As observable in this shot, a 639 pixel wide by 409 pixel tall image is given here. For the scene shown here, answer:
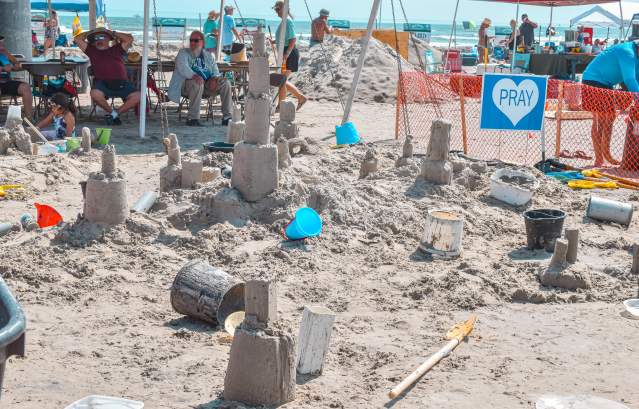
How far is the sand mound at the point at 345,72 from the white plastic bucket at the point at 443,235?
10.3 meters

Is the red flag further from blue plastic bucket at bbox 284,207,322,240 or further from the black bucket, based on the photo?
the black bucket

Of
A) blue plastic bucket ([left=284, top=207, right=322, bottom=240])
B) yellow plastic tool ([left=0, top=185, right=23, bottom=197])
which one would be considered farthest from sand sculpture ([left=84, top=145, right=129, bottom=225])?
yellow plastic tool ([left=0, top=185, right=23, bottom=197])

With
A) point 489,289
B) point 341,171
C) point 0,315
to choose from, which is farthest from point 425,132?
point 0,315

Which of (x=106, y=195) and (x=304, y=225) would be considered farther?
(x=304, y=225)

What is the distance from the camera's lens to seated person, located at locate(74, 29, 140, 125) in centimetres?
1265

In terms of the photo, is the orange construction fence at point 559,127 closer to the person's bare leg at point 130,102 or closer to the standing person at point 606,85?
the standing person at point 606,85

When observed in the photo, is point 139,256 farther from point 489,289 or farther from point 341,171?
point 341,171

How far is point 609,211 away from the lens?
8.22 meters

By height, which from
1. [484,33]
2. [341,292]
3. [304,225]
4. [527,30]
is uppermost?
[527,30]

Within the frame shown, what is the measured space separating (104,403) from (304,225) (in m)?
3.25

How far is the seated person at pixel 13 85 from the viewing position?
12.3 meters

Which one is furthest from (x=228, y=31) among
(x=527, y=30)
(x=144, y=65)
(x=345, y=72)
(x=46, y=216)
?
(x=46, y=216)

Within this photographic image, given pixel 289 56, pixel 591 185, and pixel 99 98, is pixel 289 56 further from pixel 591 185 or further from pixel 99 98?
pixel 591 185

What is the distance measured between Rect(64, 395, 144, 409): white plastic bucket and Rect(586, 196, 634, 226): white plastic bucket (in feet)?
18.3
